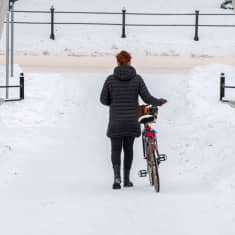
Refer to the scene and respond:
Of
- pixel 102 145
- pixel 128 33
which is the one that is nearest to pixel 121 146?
pixel 102 145

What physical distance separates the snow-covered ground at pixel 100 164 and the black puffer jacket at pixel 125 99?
2.16 feet

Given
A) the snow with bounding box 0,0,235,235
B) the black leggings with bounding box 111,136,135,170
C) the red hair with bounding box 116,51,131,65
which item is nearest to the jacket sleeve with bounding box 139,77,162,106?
the red hair with bounding box 116,51,131,65

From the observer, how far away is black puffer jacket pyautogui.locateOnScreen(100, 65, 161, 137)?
1002 cm

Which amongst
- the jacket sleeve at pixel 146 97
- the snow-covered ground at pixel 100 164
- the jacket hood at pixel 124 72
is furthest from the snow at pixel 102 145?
the jacket hood at pixel 124 72

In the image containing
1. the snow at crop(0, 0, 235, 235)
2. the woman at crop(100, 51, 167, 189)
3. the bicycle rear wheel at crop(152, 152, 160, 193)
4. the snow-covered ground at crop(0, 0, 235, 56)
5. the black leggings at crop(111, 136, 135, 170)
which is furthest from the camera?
the snow-covered ground at crop(0, 0, 235, 56)

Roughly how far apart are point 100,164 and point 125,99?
2.43 meters

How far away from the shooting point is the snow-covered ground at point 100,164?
28.2 feet

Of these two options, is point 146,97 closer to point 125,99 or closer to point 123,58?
point 125,99

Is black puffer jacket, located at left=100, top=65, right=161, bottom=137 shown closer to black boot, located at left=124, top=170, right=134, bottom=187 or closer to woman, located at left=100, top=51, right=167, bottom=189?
woman, located at left=100, top=51, right=167, bottom=189

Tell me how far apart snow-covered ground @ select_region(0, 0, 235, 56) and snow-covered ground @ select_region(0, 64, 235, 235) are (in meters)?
7.29

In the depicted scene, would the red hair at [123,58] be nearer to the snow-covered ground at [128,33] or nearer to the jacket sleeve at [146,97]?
the jacket sleeve at [146,97]

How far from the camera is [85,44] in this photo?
92.4ft

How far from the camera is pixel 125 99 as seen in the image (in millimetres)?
10023

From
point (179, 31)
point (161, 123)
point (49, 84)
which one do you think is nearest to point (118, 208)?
point (161, 123)
